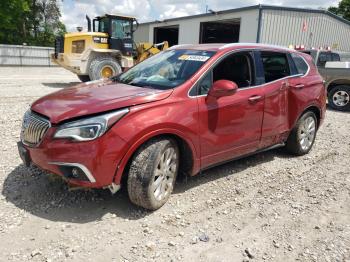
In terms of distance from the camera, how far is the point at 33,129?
140 inches

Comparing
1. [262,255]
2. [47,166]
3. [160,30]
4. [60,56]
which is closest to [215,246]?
[262,255]

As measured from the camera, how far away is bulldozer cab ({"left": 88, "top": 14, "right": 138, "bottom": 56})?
13836 mm

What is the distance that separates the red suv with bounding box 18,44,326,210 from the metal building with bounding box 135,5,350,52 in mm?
16637

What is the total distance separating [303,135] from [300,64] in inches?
45.6

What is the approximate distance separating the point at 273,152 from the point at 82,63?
9.37 m

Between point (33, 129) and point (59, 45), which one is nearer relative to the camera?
point (33, 129)

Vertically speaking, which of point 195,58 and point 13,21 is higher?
point 13,21

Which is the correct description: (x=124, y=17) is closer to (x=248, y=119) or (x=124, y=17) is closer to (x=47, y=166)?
(x=248, y=119)

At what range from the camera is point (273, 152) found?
19.7ft

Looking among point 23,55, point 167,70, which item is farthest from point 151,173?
point 23,55

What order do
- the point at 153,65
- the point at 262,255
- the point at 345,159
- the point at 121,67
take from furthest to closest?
1. the point at 121,67
2. the point at 345,159
3. the point at 153,65
4. the point at 262,255

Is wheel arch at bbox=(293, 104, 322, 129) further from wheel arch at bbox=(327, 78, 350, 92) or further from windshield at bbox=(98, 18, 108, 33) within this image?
windshield at bbox=(98, 18, 108, 33)

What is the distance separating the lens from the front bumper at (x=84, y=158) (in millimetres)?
3223

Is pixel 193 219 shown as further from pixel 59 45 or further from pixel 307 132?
pixel 59 45
